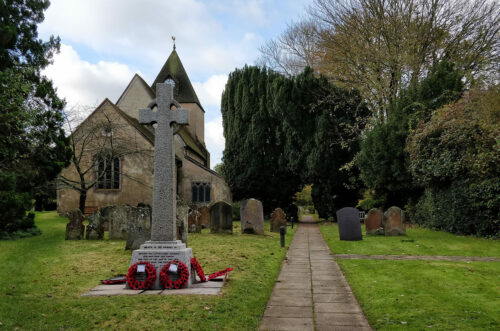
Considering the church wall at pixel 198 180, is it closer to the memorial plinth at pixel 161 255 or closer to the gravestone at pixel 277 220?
the gravestone at pixel 277 220

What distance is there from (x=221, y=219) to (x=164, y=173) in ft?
29.6

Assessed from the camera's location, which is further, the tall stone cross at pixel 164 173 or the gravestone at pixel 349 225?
the gravestone at pixel 349 225

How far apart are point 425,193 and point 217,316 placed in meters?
15.7

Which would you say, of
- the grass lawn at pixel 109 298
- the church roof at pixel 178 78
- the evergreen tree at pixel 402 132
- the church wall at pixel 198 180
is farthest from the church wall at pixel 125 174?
the church roof at pixel 178 78

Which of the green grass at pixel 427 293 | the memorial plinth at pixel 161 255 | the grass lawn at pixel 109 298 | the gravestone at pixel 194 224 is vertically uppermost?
the gravestone at pixel 194 224

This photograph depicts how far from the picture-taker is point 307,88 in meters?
24.7

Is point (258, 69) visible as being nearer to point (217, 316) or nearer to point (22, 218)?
point (22, 218)

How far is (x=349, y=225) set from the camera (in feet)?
45.7

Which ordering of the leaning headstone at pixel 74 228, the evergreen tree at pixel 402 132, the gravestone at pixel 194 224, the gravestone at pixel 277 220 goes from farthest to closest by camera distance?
1. the gravestone at pixel 277 220
2. the evergreen tree at pixel 402 132
3. the gravestone at pixel 194 224
4. the leaning headstone at pixel 74 228

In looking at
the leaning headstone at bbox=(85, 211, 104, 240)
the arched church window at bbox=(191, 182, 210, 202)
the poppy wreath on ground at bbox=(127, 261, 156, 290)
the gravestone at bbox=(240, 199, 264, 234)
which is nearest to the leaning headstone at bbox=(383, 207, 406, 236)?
the gravestone at bbox=(240, 199, 264, 234)

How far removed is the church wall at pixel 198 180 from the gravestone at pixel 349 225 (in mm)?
13446

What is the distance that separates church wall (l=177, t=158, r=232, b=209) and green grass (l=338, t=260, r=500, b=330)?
59.1ft

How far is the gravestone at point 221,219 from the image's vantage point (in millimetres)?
15648

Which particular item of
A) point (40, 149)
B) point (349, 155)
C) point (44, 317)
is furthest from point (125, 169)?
point (44, 317)
